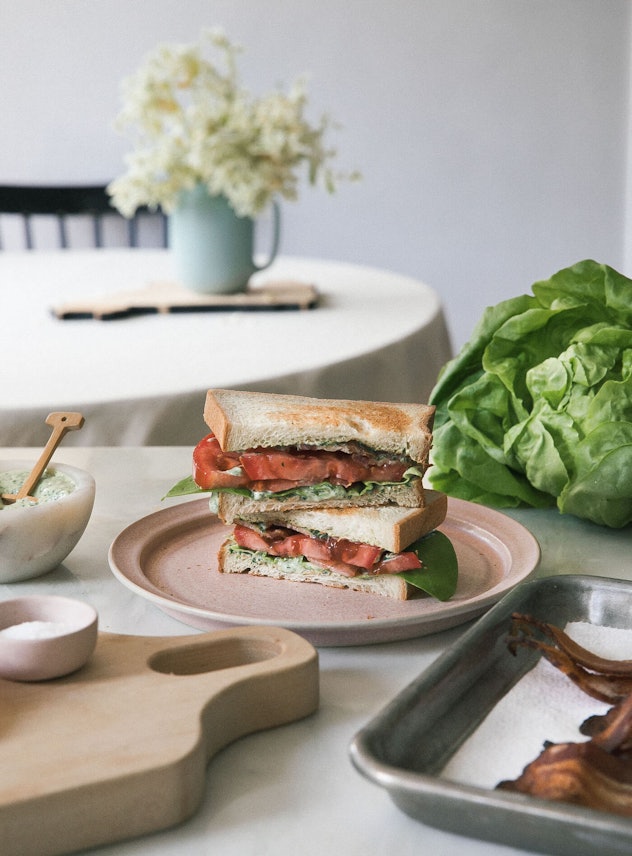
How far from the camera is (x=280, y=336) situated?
228 centimetres

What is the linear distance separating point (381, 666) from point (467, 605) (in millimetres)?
93

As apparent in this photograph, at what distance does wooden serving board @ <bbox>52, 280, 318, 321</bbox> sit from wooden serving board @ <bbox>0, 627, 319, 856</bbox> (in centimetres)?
172

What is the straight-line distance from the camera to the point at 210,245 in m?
2.60

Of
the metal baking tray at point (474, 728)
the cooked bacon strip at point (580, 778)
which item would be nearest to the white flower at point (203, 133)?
the metal baking tray at point (474, 728)

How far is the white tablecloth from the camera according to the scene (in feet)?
5.79

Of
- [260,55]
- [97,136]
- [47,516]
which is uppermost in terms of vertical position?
[260,55]

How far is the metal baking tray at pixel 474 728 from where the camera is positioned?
0.55 m

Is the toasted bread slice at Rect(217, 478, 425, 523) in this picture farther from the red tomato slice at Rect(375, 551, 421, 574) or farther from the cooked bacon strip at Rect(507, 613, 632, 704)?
the cooked bacon strip at Rect(507, 613, 632, 704)

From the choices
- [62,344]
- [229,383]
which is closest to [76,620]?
[229,383]

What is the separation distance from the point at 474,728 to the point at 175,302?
1.95m

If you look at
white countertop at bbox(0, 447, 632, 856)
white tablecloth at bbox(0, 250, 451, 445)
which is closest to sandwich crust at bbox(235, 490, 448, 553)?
white countertop at bbox(0, 447, 632, 856)

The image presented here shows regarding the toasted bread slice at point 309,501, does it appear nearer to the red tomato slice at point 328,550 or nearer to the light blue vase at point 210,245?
the red tomato slice at point 328,550

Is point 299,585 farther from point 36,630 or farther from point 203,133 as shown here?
point 203,133

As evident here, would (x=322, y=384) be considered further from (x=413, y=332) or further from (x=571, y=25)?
(x=571, y=25)
